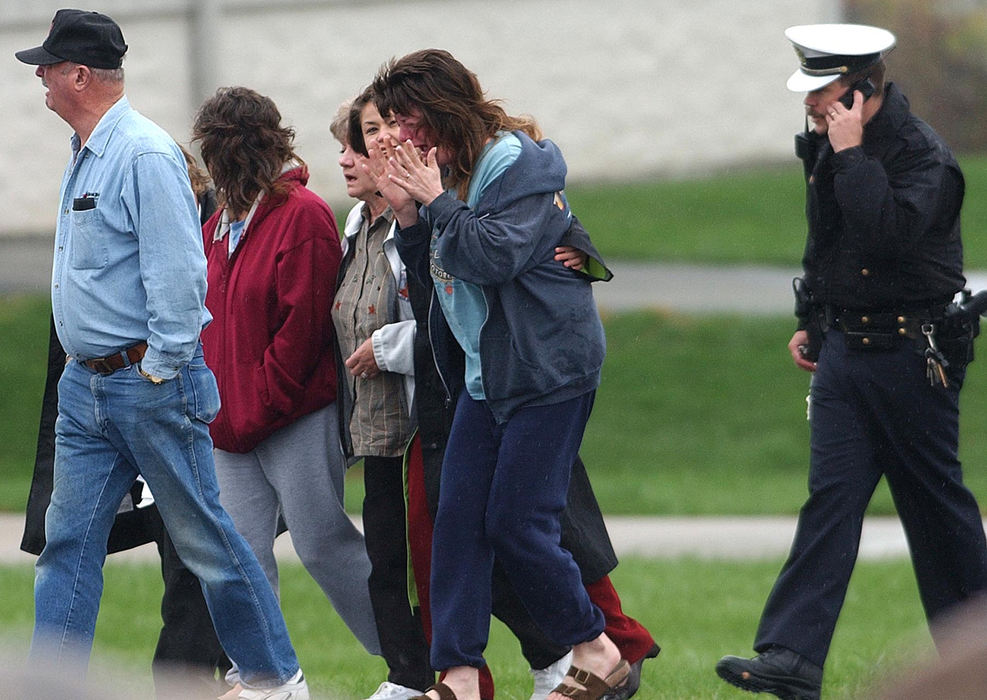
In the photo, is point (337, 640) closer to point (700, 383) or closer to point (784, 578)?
point (784, 578)

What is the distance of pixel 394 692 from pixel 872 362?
5.69ft

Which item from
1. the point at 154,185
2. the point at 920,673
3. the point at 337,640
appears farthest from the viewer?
the point at 337,640

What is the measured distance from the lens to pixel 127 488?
4.87 metres

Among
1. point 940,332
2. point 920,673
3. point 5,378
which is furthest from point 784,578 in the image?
point 5,378

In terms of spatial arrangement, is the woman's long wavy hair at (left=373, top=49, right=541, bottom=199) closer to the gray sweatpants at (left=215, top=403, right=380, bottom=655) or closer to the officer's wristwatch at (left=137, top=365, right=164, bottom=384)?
the officer's wristwatch at (left=137, top=365, right=164, bottom=384)

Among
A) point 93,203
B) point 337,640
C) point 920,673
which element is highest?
point 920,673

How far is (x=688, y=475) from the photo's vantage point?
37.8 ft

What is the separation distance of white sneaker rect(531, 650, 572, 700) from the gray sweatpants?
0.59m

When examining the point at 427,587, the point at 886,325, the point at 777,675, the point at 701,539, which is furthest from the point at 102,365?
the point at 701,539

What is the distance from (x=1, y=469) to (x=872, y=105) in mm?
8483

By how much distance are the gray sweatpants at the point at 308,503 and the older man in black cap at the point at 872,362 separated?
48.9 inches

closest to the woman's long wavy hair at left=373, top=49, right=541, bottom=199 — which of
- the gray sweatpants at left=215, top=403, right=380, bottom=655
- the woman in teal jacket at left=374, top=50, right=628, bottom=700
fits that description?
the woman in teal jacket at left=374, top=50, right=628, bottom=700

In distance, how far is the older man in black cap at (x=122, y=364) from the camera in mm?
4625

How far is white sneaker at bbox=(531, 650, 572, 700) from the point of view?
513 centimetres
